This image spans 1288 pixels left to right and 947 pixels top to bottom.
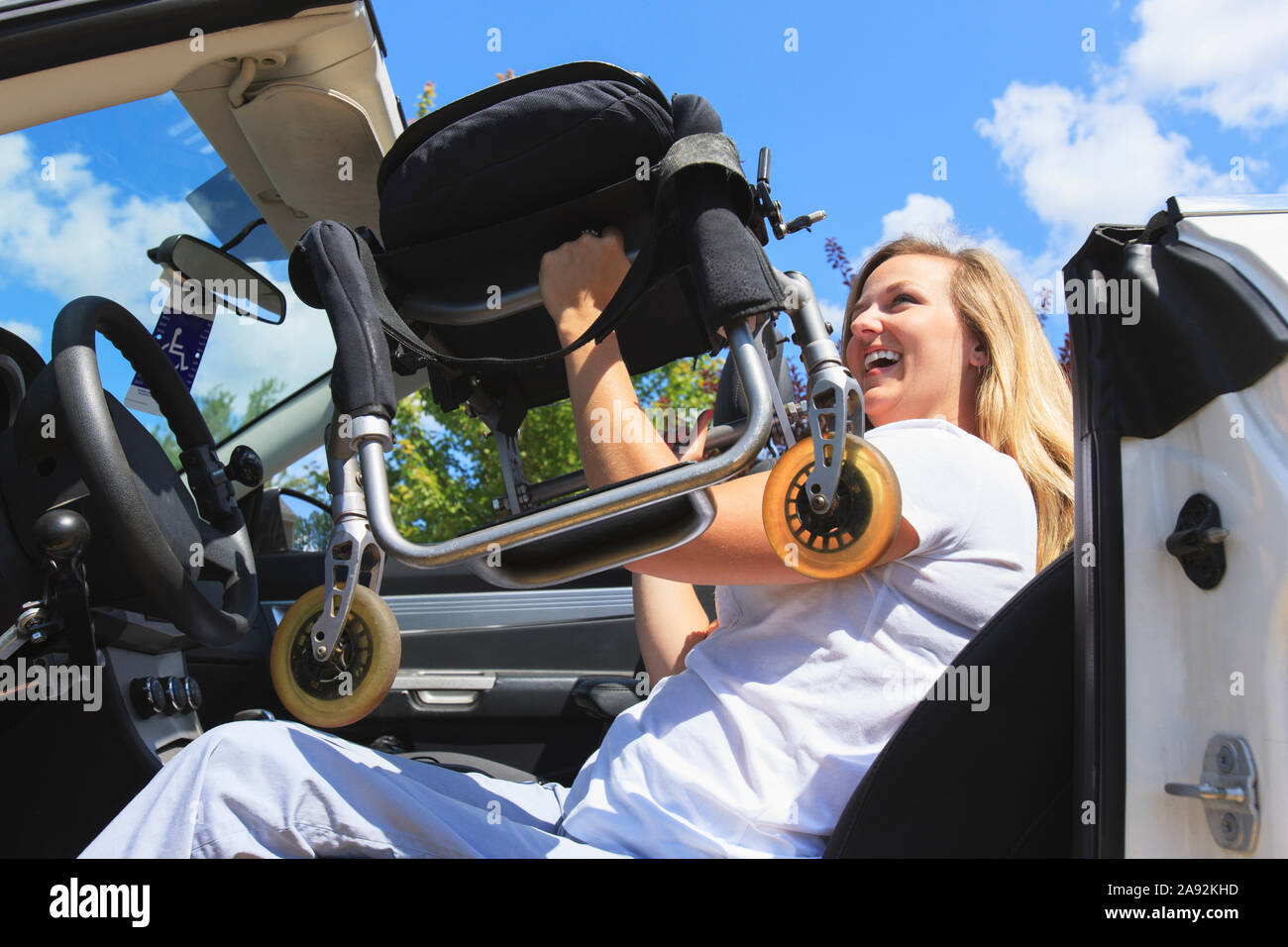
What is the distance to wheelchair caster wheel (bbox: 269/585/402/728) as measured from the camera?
130cm

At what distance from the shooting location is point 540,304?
59.6 inches

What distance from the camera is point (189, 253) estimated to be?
2.28 metres

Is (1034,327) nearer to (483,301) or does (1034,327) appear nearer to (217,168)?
(483,301)

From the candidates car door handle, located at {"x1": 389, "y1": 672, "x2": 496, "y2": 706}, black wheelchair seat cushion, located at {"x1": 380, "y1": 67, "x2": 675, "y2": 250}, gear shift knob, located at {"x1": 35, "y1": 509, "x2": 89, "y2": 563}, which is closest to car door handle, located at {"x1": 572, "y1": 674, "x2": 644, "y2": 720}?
car door handle, located at {"x1": 389, "y1": 672, "x2": 496, "y2": 706}

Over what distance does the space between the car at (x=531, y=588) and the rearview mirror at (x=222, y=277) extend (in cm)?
1

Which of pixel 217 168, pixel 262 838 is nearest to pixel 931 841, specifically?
pixel 262 838

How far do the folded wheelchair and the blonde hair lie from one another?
57 centimetres

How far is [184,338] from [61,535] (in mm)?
706

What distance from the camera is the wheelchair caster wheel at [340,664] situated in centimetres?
130

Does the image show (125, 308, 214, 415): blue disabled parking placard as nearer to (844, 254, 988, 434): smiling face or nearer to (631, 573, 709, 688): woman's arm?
(631, 573, 709, 688): woman's arm

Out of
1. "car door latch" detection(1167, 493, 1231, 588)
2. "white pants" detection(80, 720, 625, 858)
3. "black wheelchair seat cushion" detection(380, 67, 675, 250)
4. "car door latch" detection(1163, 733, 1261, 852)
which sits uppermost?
"black wheelchair seat cushion" detection(380, 67, 675, 250)

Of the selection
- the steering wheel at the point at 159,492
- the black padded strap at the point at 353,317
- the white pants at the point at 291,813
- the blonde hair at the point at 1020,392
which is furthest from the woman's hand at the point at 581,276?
the steering wheel at the point at 159,492

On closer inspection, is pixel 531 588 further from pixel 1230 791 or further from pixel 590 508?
pixel 1230 791

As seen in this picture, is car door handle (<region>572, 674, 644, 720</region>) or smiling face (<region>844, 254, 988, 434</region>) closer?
smiling face (<region>844, 254, 988, 434</region>)
